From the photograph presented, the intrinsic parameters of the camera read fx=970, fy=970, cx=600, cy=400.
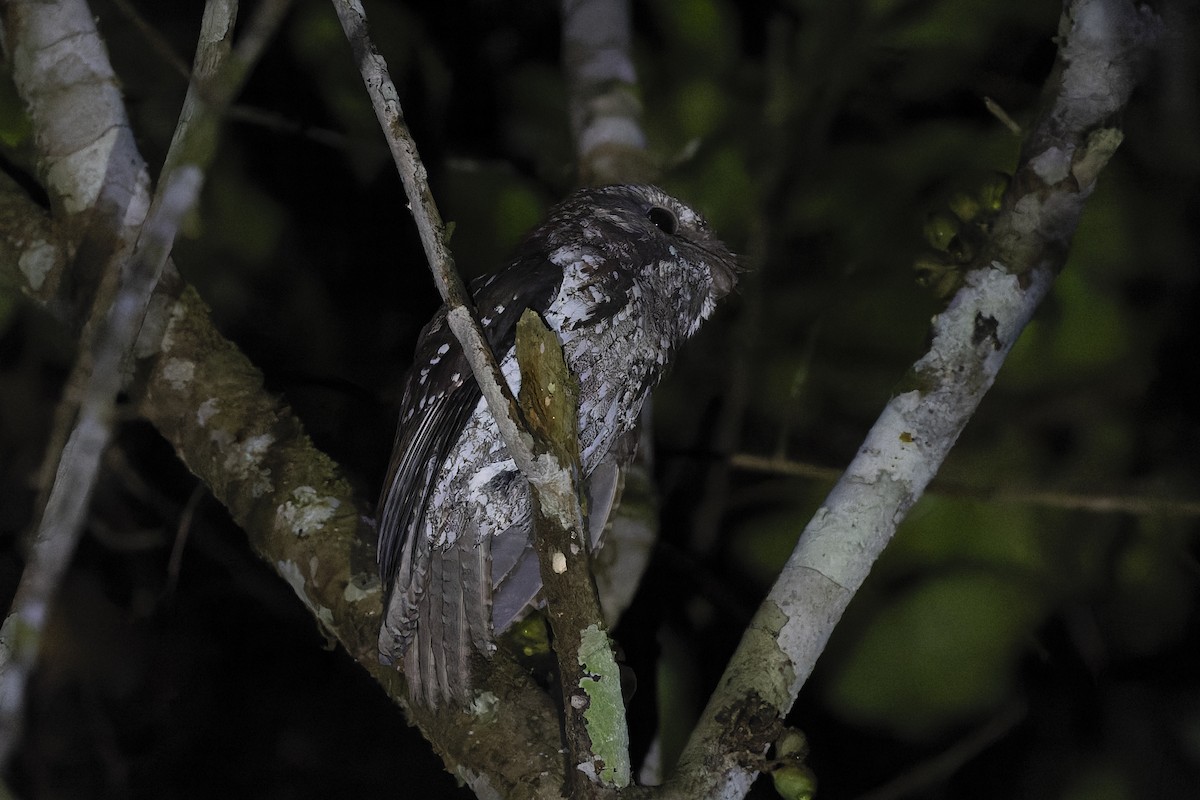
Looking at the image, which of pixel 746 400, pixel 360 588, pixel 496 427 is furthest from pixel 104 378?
pixel 746 400

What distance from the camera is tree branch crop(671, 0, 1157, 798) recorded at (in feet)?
4.98

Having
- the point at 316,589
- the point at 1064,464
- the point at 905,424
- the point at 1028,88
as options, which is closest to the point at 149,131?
the point at 316,589

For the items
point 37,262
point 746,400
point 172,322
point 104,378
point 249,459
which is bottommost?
point 104,378

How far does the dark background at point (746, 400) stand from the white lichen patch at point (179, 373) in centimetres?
59

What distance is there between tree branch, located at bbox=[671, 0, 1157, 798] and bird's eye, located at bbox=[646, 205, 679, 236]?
0.69m

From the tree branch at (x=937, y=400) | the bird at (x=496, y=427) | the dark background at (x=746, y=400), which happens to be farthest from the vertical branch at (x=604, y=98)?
the tree branch at (x=937, y=400)

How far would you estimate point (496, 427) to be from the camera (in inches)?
71.9

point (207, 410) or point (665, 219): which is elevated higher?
point (665, 219)

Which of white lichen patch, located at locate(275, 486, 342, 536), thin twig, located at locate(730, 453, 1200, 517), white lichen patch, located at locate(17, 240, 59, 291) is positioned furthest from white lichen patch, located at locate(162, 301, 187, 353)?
thin twig, located at locate(730, 453, 1200, 517)

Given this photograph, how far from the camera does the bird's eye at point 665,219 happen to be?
7.43ft

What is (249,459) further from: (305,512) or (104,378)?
(104,378)

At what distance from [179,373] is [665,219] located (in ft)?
3.85

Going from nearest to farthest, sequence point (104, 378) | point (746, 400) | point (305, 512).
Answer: point (104, 378) < point (305, 512) < point (746, 400)

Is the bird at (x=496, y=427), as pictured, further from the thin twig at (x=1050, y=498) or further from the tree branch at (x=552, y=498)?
the thin twig at (x=1050, y=498)
